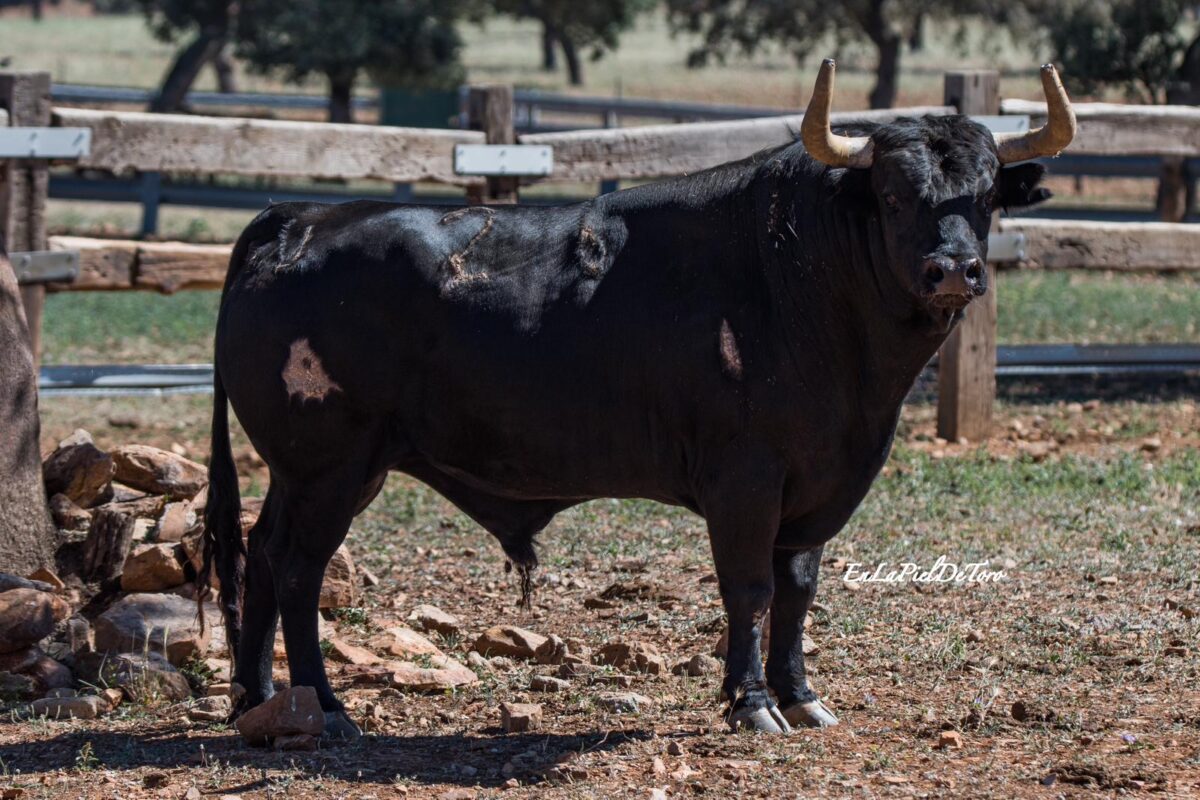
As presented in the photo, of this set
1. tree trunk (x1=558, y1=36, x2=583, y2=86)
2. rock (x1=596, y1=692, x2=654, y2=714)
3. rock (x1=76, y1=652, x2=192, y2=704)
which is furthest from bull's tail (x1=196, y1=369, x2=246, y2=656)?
tree trunk (x1=558, y1=36, x2=583, y2=86)

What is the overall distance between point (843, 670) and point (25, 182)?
515 centimetres

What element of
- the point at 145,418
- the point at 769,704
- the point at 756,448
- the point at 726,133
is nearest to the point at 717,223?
the point at 756,448

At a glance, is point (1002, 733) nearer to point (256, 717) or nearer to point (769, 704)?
point (769, 704)

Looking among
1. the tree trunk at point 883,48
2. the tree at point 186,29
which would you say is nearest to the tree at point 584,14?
the tree trunk at point 883,48

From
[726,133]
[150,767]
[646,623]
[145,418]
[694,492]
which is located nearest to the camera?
[150,767]

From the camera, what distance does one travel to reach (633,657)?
20.5 feet

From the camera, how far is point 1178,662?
6.11 metres

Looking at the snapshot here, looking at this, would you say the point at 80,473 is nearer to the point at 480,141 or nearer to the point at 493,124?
the point at 480,141

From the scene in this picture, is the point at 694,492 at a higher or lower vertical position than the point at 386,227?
lower

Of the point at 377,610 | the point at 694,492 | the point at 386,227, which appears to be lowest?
the point at 377,610

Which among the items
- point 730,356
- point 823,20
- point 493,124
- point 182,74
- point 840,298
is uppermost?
point 823,20

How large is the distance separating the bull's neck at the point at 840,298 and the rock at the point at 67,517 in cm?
344

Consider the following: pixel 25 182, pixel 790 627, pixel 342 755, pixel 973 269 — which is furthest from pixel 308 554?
pixel 25 182

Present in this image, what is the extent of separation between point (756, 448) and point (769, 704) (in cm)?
87
